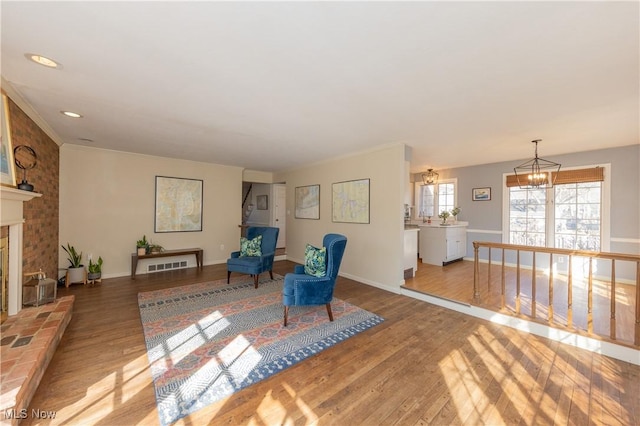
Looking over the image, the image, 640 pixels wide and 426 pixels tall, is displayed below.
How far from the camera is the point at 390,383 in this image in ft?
6.41

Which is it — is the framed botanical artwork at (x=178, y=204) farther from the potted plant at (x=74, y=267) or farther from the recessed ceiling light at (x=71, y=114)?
the recessed ceiling light at (x=71, y=114)

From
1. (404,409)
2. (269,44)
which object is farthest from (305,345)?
(269,44)

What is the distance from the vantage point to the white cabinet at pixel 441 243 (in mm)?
5453

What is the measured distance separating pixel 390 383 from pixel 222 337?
1.70 meters

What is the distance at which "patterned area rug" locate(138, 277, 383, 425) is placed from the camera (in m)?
1.89

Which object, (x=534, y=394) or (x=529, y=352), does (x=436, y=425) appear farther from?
(x=529, y=352)

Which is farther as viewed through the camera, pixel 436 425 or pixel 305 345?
pixel 305 345

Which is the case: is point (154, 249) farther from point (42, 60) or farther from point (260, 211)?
point (42, 60)

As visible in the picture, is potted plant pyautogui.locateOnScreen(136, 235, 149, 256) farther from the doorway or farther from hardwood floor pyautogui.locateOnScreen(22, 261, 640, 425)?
the doorway

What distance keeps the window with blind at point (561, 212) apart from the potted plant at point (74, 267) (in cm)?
844

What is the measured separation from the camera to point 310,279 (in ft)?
9.67

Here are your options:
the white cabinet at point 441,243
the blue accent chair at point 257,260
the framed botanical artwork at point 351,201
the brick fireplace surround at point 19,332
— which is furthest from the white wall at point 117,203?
the white cabinet at point 441,243

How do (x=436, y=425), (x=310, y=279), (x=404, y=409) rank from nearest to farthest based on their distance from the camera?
1. (x=436, y=425)
2. (x=404, y=409)
3. (x=310, y=279)

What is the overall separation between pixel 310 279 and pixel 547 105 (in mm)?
3104
